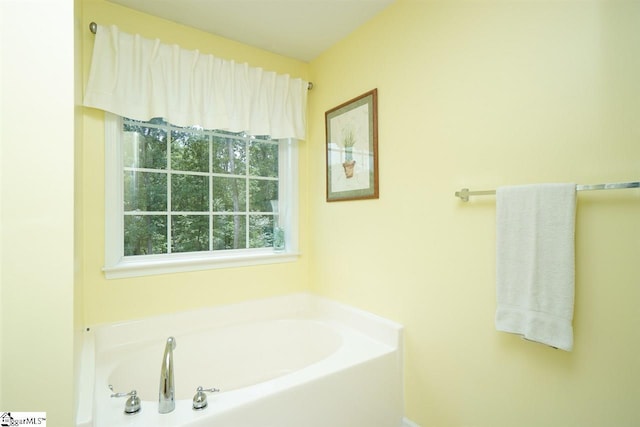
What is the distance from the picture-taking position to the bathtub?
4.20 ft

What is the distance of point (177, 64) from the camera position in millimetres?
1969

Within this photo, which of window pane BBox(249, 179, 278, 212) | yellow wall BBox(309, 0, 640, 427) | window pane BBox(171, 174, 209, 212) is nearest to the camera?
yellow wall BBox(309, 0, 640, 427)

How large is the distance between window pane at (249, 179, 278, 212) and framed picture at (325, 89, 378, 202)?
50cm

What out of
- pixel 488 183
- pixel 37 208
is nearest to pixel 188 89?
pixel 37 208

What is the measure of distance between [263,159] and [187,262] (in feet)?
3.23

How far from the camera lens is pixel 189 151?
218cm

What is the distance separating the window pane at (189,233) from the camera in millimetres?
2139

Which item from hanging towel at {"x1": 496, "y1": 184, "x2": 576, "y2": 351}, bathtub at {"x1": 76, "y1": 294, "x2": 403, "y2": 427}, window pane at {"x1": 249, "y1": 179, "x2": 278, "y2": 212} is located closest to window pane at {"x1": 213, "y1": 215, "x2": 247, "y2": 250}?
Result: window pane at {"x1": 249, "y1": 179, "x2": 278, "y2": 212}

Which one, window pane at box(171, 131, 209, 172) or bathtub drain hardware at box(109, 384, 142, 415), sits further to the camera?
window pane at box(171, 131, 209, 172)

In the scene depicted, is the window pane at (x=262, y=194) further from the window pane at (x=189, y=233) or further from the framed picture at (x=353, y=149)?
the framed picture at (x=353, y=149)

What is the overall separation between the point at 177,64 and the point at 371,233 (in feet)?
5.46

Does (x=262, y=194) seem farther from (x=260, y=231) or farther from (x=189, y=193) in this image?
(x=189, y=193)

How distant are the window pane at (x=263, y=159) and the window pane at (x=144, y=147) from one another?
24.9 inches
